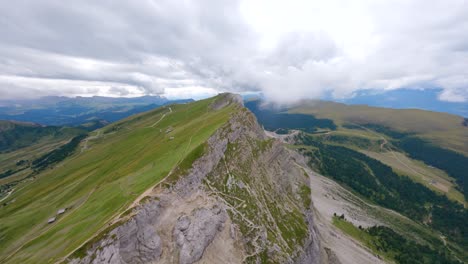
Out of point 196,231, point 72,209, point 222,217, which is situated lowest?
point 72,209

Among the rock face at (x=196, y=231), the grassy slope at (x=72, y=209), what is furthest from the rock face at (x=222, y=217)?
the grassy slope at (x=72, y=209)

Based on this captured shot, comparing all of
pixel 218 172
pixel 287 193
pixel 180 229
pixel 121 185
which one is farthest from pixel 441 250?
pixel 121 185

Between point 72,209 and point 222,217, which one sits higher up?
point 222,217

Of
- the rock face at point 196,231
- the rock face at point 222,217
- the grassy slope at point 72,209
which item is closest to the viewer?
the rock face at point 222,217

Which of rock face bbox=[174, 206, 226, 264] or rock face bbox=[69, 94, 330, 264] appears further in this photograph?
rock face bbox=[174, 206, 226, 264]

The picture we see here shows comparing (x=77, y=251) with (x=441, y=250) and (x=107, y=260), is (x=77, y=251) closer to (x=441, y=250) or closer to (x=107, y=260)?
(x=107, y=260)

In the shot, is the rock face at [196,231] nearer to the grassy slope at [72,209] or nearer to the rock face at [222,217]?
the rock face at [222,217]

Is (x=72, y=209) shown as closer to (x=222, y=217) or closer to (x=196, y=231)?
(x=196, y=231)

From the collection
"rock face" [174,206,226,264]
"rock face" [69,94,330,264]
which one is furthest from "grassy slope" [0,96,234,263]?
"rock face" [174,206,226,264]

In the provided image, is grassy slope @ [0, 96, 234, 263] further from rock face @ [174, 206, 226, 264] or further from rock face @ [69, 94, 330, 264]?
rock face @ [174, 206, 226, 264]

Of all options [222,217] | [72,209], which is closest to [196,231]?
[222,217]
